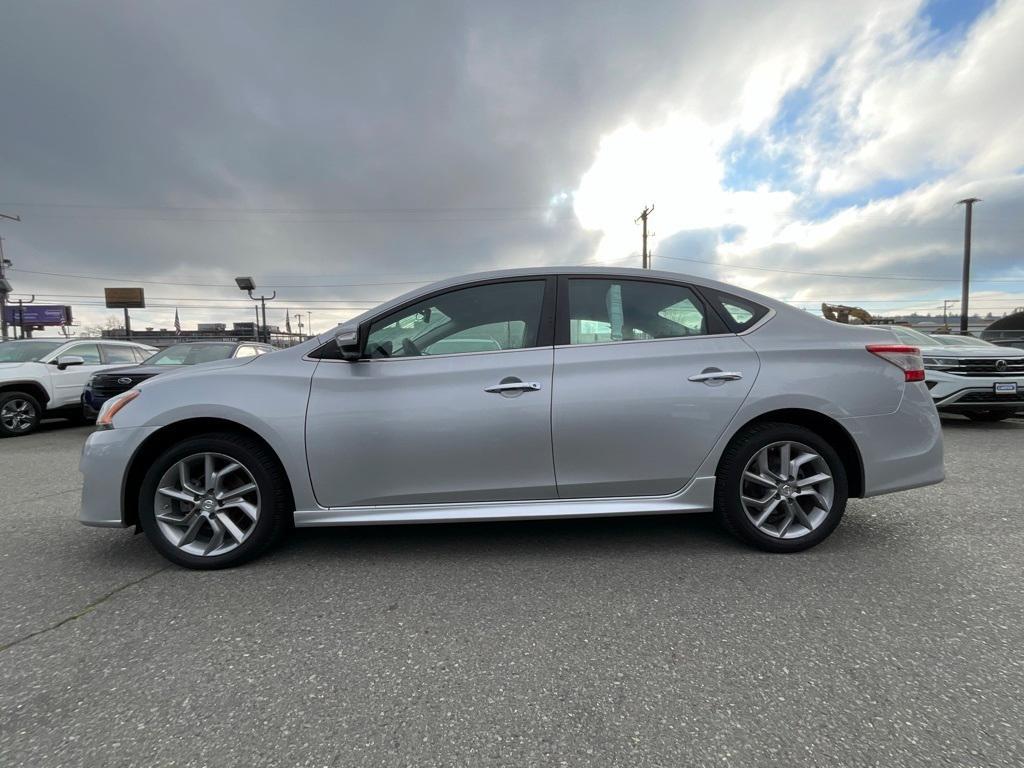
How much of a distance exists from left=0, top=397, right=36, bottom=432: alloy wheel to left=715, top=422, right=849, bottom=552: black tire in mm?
10280

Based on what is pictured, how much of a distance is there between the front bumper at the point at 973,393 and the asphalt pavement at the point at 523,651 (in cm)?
465

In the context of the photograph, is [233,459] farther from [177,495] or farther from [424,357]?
[424,357]

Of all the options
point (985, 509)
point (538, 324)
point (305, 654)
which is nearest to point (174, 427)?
point (305, 654)

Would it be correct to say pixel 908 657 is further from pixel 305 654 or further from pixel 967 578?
pixel 305 654

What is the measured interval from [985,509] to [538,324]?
3481 millimetres

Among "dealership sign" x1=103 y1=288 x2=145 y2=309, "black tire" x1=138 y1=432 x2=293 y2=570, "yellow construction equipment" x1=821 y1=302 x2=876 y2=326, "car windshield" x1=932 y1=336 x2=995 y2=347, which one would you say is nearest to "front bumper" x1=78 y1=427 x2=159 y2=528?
"black tire" x1=138 y1=432 x2=293 y2=570

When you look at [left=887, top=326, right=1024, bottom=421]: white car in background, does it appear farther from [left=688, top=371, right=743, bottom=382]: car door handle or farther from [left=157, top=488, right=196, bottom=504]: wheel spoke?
[left=157, top=488, right=196, bottom=504]: wheel spoke

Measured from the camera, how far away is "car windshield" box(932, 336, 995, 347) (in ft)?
24.6

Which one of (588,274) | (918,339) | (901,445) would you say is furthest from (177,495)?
(918,339)

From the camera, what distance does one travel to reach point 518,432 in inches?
103

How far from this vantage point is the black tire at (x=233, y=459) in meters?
2.66

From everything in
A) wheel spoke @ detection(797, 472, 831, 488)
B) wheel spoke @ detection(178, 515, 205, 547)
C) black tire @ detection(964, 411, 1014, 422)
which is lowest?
black tire @ detection(964, 411, 1014, 422)

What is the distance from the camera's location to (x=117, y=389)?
6.85 m

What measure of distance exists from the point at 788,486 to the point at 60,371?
10714 millimetres
